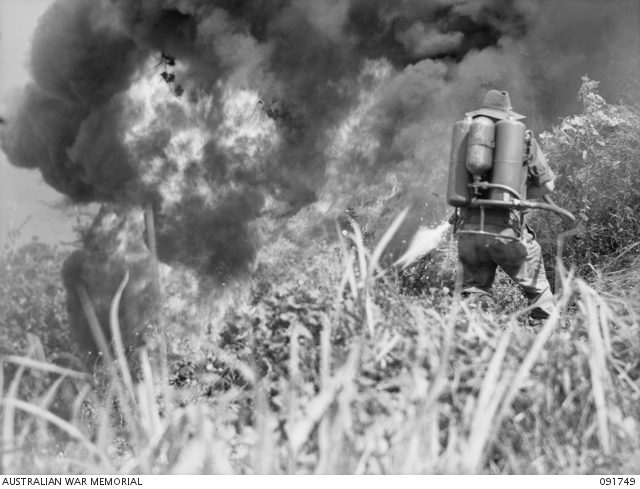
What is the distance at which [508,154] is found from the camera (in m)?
3.92

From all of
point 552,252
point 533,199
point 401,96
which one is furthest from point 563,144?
point 533,199

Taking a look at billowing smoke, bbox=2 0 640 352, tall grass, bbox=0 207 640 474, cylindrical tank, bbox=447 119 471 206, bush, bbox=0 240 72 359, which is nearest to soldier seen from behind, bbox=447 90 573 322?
cylindrical tank, bbox=447 119 471 206

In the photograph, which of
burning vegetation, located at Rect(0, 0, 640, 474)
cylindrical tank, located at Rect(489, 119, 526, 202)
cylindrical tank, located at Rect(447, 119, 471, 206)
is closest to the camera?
cylindrical tank, located at Rect(489, 119, 526, 202)

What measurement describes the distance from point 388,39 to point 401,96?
541 mm

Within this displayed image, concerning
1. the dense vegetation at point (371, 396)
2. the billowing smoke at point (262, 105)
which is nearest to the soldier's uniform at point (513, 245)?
the dense vegetation at point (371, 396)

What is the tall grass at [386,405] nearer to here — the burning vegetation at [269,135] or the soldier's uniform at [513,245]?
the soldier's uniform at [513,245]

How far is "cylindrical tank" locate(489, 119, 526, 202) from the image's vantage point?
12.8 ft

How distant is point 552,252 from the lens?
6.03 metres

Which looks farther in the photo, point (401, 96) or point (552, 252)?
point (401, 96)

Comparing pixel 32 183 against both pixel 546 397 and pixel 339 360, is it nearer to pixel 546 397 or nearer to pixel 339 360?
pixel 339 360

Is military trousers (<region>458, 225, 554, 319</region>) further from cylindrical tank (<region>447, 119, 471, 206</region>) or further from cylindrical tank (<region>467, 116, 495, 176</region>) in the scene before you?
cylindrical tank (<region>467, 116, 495, 176</region>)

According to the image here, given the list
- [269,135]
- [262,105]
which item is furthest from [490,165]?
[262,105]

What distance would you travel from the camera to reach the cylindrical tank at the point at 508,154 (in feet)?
12.8
